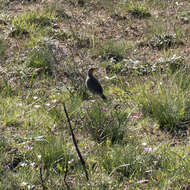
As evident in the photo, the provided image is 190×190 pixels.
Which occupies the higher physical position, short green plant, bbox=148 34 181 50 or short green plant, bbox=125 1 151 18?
short green plant, bbox=125 1 151 18

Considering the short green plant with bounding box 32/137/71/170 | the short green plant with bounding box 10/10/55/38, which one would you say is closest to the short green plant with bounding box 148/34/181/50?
the short green plant with bounding box 10/10/55/38

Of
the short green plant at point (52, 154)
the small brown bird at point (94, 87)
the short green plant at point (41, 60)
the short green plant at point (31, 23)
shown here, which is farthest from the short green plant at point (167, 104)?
the short green plant at point (31, 23)

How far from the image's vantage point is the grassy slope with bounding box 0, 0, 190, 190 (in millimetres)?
3537

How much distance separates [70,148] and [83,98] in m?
1.46

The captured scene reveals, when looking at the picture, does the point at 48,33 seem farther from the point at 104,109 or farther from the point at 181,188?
the point at 181,188

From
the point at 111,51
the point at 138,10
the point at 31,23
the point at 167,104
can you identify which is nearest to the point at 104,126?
the point at 167,104

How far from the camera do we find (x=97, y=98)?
16.6 feet

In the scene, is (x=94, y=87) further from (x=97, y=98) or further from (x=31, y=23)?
(x=31, y=23)

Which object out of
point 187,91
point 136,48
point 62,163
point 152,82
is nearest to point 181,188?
point 62,163

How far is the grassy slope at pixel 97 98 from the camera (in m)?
3.54

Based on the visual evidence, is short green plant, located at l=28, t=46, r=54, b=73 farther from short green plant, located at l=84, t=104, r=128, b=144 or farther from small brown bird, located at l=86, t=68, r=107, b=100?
short green plant, located at l=84, t=104, r=128, b=144

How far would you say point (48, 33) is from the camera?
7098 millimetres

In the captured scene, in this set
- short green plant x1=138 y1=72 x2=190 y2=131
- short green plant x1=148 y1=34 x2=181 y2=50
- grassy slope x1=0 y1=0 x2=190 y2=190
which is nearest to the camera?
grassy slope x1=0 y1=0 x2=190 y2=190

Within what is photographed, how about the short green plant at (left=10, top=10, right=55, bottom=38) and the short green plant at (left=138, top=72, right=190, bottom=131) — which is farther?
the short green plant at (left=10, top=10, right=55, bottom=38)
